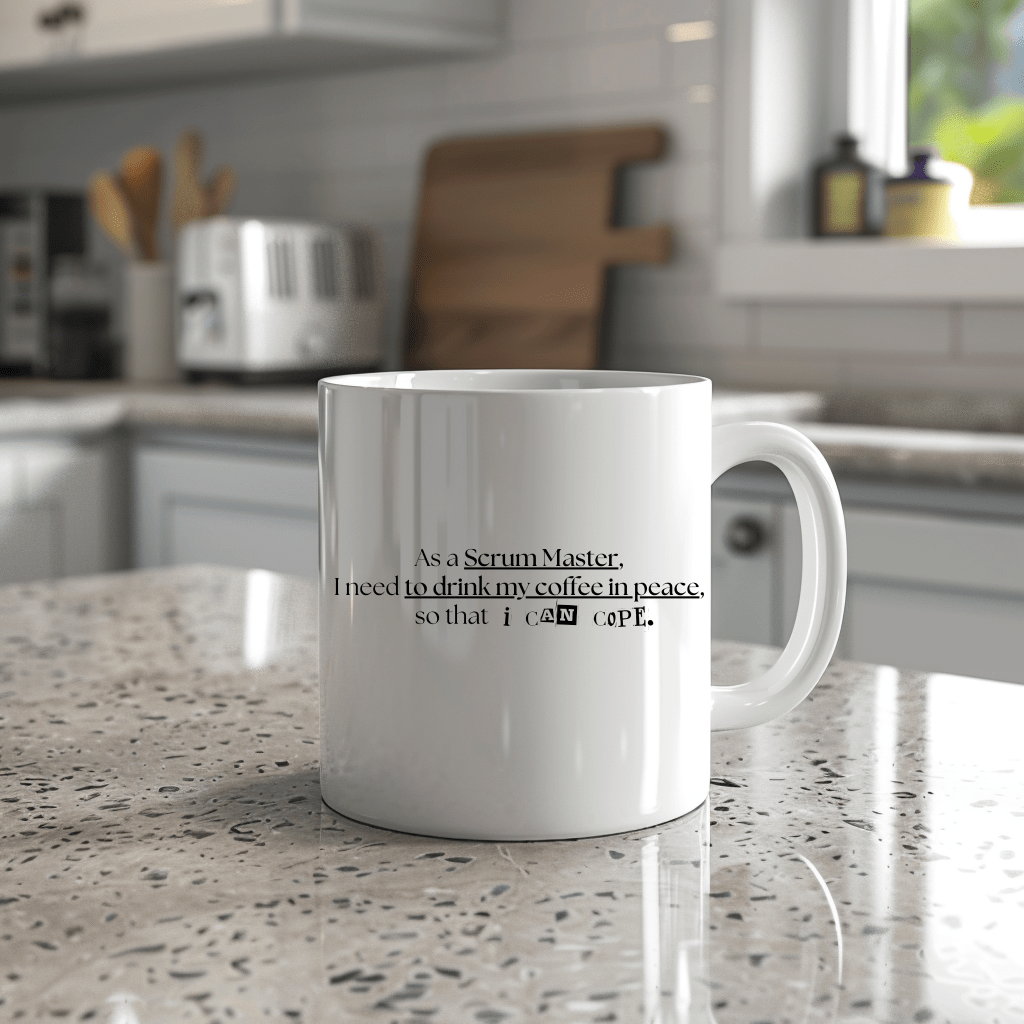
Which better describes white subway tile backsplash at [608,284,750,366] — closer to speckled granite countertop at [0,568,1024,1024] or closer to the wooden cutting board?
the wooden cutting board

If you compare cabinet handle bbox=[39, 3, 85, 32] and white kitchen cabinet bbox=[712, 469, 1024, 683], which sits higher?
cabinet handle bbox=[39, 3, 85, 32]

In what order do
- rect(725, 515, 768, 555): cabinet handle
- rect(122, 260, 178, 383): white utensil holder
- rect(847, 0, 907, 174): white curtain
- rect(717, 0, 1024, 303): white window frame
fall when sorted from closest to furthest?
1. rect(725, 515, 768, 555): cabinet handle
2. rect(717, 0, 1024, 303): white window frame
3. rect(847, 0, 907, 174): white curtain
4. rect(122, 260, 178, 383): white utensil holder

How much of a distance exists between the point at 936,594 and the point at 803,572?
117cm

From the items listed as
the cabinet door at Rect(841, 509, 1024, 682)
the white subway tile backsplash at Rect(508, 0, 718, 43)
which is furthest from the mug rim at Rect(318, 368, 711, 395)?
the white subway tile backsplash at Rect(508, 0, 718, 43)

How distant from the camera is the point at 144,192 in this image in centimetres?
281

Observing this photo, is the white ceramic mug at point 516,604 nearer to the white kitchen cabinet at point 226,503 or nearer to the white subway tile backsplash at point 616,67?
the white kitchen cabinet at point 226,503

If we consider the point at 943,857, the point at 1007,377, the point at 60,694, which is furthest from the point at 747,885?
the point at 1007,377

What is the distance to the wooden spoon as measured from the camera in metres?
2.75

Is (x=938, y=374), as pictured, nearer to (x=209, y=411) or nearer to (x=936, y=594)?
(x=936, y=594)

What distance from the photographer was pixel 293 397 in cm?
225

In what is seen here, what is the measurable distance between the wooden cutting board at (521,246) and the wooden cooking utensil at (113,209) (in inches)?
23.6

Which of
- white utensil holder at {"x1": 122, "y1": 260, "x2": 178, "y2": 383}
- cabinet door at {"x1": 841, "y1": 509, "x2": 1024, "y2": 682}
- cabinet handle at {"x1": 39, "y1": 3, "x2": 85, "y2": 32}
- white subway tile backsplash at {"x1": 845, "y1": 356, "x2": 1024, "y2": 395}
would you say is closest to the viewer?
cabinet door at {"x1": 841, "y1": 509, "x2": 1024, "y2": 682}

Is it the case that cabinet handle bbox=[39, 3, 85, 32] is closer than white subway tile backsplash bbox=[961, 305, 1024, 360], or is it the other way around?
white subway tile backsplash bbox=[961, 305, 1024, 360]

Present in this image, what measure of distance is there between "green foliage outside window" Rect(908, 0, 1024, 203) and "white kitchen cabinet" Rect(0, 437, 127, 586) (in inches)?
53.8
